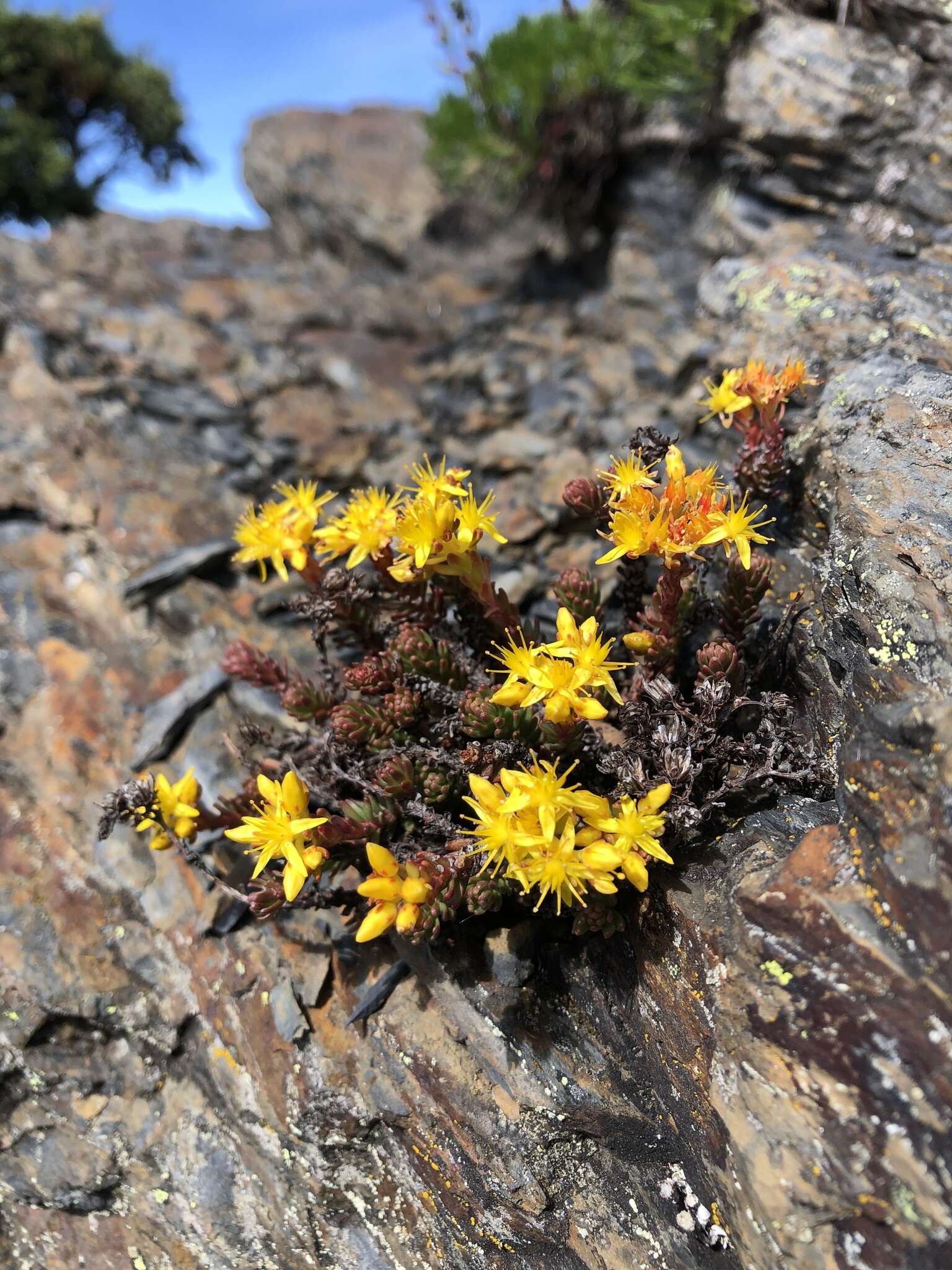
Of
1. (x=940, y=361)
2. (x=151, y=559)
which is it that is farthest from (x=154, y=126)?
(x=940, y=361)

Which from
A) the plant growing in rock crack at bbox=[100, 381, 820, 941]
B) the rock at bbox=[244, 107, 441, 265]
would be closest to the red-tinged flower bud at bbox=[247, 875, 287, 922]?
the plant growing in rock crack at bbox=[100, 381, 820, 941]

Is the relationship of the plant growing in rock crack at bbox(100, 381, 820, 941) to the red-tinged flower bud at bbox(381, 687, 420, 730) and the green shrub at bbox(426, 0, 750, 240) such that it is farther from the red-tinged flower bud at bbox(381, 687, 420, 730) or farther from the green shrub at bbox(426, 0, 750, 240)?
the green shrub at bbox(426, 0, 750, 240)

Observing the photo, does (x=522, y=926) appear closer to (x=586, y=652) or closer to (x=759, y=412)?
(x=586, y=652)

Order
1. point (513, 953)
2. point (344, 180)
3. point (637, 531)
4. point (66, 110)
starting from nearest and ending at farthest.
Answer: point (637, 531)
point (513, 953)
point (344, 180)
point (66, 110)

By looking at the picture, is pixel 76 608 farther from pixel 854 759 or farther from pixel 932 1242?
pixel 932 1242

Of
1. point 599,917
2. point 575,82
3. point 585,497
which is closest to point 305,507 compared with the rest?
point 585,497
